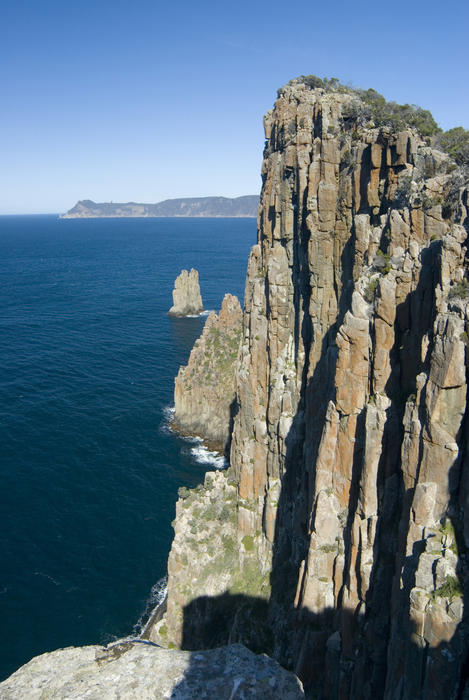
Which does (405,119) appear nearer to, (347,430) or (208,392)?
(347,430)

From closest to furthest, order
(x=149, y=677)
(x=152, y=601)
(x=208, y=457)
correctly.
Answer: (x=149, y=677) < (x=152, y=601) < (x=208, y=457)

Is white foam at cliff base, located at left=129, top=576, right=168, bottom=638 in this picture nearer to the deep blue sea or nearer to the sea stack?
the deep blue sea

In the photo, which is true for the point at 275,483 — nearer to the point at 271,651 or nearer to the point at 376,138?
the point at 271,651

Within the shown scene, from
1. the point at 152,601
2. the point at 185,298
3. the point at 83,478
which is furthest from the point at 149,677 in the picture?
the point at 185,298

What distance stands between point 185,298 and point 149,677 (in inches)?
5925

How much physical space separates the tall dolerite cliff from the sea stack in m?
103

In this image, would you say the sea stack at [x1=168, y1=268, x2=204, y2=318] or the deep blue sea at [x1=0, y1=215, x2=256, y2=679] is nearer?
the deep blue sea at [x1=0, y1=215, x2=256, y2=679]

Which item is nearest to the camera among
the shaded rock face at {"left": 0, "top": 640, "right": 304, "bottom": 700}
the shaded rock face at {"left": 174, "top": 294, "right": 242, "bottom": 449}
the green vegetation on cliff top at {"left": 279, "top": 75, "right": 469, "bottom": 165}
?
the shaded rock face at {"left": 0, "top": 640, "right": 304, "bottom": 700}

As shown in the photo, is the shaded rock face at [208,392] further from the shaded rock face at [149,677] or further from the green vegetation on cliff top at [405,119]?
the shaded rock face at [149,677]

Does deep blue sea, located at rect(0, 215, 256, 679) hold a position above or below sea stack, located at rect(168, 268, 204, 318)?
below

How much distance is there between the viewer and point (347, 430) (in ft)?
94.3

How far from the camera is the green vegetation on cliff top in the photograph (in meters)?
31.4

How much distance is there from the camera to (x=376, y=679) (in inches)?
952

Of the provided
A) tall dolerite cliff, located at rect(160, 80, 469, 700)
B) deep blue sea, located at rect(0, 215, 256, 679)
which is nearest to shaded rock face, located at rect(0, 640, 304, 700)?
tall dolerite cliff, located at rect(160, 80, 469, 700)
